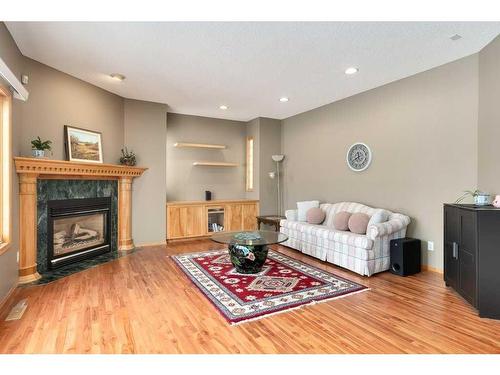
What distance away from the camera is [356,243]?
139 inches

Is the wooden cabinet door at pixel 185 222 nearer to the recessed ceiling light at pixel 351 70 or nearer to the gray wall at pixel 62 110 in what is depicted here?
the gray wall at pixel 62 110

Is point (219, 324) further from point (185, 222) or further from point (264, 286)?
point (185, 222)

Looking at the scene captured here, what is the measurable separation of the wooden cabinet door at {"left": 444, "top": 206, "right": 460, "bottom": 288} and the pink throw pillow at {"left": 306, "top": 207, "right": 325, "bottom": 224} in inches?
78.2

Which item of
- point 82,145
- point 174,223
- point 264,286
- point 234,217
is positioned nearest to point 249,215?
point 234,217

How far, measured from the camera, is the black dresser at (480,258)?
2.40m

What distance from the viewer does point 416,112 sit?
149 inches

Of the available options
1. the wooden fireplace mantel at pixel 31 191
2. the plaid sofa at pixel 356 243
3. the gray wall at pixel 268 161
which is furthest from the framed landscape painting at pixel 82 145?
the plaid sofa at pixel 356 243

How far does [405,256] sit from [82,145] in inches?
187

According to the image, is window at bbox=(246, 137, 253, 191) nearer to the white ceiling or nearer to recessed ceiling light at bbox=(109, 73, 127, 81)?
the white ceiling

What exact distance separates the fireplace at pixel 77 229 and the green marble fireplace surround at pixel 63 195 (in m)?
0.06

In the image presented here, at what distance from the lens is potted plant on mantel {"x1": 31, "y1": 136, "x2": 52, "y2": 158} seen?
129 inches

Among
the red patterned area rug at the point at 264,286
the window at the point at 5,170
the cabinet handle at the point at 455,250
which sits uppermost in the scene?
the window at the point at 5,170
